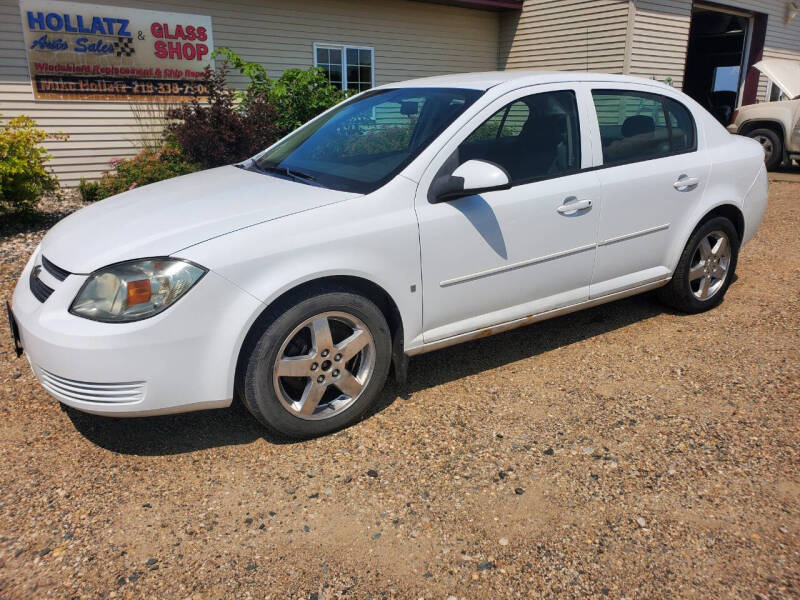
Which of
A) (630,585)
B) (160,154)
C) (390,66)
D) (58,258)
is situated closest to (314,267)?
(58,258)

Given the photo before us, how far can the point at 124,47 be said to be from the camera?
10086 millimetres

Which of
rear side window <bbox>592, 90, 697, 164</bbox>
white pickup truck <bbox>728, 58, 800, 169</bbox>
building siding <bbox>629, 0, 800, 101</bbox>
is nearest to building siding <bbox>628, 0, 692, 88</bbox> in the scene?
building siding <bbox>629, 0, 800, 101</bbox>

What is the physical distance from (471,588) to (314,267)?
4.90 ft

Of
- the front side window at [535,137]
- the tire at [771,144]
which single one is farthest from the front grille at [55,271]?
the tire at [771,144]

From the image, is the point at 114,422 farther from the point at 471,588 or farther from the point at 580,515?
the point at 580,515

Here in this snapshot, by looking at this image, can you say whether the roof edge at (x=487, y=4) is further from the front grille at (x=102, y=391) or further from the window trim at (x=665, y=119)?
the front grille at (x=102, y=391)

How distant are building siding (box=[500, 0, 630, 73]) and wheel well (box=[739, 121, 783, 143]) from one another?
2.74m

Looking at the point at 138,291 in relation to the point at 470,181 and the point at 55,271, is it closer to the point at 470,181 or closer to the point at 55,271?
the point at 55,271

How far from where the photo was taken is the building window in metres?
12.6

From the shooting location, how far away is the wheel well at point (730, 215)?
15.3 ft

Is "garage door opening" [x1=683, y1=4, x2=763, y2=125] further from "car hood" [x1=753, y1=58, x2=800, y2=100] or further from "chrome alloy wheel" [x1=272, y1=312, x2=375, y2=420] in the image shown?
"chrome alloy wheel" [x1=272, y1=312, x2=375, y2=420]

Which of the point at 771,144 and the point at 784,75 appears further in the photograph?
the point at 771,144

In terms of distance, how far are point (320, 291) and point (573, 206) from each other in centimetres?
161

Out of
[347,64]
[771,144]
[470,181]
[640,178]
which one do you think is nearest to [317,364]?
[470,181]
